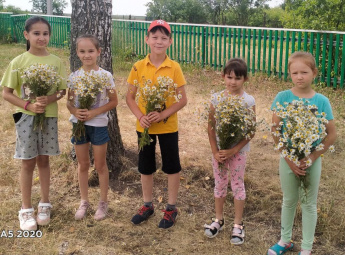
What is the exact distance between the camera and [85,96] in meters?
3.67

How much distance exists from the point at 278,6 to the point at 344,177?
93.5ft

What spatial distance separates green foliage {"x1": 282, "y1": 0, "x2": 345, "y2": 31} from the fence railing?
1.32 feet

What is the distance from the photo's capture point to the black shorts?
3824 millimetres

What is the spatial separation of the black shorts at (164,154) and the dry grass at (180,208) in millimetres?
539

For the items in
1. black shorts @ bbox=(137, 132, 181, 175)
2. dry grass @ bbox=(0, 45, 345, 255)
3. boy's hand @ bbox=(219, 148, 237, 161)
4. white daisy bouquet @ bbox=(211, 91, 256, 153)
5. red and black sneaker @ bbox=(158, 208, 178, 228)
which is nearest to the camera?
white daisy bouquet @ bbox=(211, 91, 256, 153)

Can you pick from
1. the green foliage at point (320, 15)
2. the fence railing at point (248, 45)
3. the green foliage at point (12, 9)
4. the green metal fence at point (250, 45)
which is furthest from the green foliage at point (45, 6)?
the green foliage at point (320, 15)

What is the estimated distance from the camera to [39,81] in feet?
11.8

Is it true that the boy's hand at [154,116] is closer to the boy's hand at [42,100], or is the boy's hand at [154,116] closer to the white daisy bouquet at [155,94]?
the white daisy bouquet at [155,94]

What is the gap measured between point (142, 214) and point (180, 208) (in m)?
0.48

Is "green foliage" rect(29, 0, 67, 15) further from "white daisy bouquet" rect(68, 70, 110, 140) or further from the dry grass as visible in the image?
"white daisy bouquet" rect(68, 70, 110, 140)

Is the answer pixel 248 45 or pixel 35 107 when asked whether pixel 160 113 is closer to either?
pixel 35 107

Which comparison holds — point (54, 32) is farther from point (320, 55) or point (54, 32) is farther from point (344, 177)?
point (344, 177)

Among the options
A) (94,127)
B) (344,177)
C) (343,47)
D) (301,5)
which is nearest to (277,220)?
(344,177)

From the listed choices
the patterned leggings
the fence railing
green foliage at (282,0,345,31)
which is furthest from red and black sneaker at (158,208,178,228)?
green foliage at (282,0,345,31)
